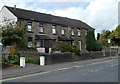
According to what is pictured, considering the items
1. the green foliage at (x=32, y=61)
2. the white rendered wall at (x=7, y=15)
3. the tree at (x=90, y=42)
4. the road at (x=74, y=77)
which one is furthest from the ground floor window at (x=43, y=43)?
the road at (x=74, y=77)

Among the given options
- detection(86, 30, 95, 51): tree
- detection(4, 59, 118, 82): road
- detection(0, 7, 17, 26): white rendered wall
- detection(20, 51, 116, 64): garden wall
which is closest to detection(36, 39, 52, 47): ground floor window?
detection(0, 7, 17, 26): white rendered wall

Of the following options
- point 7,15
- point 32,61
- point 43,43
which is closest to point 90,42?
point 43,43

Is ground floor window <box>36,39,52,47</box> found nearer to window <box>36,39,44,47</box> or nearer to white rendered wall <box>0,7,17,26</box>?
window <box>36,39,44,47</box>

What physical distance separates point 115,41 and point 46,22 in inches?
1169

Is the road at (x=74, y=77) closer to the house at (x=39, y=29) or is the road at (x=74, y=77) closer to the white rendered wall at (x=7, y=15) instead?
the house at (x=39, y=29)

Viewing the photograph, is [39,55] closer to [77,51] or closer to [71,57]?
[71,57]

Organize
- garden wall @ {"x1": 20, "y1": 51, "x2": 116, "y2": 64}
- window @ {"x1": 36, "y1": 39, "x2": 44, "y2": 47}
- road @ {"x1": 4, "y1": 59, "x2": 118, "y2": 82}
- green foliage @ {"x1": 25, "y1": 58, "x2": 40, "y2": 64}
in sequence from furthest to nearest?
window @ {"x1": 36, "y1": 39, "x2": 44, "y2": 47}, garden wall @ {"x1": 20, "y1": 51, "x2": 116, "y2": 64}, green foliage @ {"x1": 25, "y1": 58, "x2": 40, "y2": 64}, road @ {"x1": 4, "y1": 59, "x2": 118, "y2": 82}

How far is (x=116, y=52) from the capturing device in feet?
126

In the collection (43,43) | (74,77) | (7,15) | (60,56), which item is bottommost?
(74,77)

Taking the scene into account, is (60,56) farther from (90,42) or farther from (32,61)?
(90,42)

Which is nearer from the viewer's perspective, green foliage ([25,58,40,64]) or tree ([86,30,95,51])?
green foliage ([25,58,40,64])

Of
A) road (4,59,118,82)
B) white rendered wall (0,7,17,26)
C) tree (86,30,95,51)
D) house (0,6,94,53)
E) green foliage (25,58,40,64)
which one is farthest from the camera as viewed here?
tree (86,30,95,51)

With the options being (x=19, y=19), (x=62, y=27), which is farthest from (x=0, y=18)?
(x=62, y=27)

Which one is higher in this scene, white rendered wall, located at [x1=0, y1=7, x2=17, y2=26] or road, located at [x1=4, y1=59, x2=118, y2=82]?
white rendered wall, located at [x1=0, y1=7, x2=17, y2=26]
